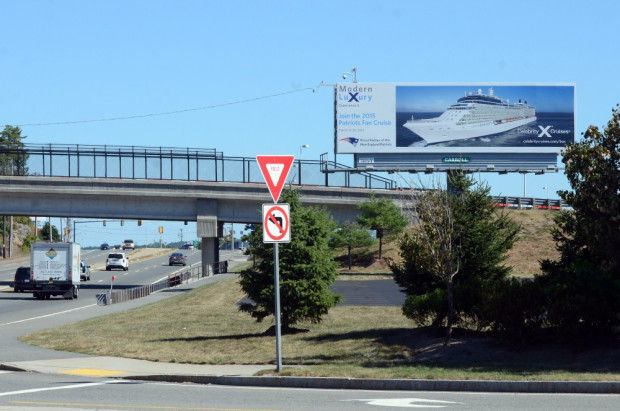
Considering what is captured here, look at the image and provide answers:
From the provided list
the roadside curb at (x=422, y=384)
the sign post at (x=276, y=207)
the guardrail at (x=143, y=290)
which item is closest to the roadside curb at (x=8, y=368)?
the roadside curb at (x=422, y=384)

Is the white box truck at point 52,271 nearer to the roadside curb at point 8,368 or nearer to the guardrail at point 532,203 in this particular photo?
the roadside curb at point 8,368

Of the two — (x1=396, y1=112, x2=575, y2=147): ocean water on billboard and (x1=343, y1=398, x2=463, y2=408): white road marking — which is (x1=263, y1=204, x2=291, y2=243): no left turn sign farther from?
(x1=396, y1=112, x2=575, y2=147): ocean water on billboard

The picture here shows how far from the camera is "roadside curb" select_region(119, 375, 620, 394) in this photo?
13.7m

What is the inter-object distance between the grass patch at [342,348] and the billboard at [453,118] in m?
29.5

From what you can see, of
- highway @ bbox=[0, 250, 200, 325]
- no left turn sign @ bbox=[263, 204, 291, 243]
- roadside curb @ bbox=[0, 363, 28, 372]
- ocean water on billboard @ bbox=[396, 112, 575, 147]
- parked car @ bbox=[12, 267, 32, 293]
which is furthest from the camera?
ocean water on billboard @ bbox=[396, 112, 575, 147]

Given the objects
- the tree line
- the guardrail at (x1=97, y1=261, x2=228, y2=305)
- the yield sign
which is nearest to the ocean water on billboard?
the guardrail at (x1=97, y1=261, x2=228, y2=305)

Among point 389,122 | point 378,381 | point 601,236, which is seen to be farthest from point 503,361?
point 389,122

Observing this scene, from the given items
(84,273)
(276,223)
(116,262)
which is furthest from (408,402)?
(116,262)

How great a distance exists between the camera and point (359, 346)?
21.7 m

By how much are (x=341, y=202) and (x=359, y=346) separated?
139 feet

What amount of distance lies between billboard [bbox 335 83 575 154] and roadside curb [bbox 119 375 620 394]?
156 feet

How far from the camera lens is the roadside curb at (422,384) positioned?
1369 cm

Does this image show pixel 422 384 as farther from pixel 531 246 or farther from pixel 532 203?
pixel 532 203

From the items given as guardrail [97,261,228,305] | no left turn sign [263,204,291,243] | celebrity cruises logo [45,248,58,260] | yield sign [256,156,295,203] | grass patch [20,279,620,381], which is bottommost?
guardrail [97,261,228,305]
